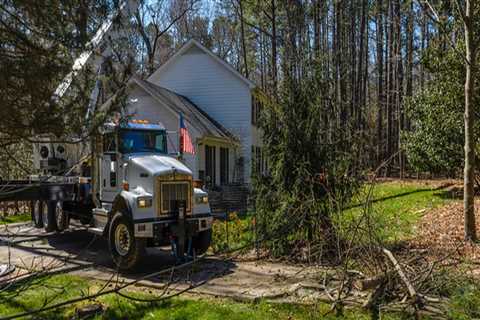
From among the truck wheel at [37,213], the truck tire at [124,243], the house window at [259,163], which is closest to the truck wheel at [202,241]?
the truck tire at [124,243]

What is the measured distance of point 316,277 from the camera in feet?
24.0

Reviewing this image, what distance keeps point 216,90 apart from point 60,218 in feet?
41.4

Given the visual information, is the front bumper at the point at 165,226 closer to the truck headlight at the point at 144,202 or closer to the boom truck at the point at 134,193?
the boom truck at the point at 134,193

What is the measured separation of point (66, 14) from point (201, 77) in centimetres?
1804

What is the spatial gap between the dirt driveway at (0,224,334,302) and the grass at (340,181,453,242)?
1.92 metres

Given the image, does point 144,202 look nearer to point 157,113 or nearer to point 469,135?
point 469,135

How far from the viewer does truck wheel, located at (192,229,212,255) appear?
9422 millimetres

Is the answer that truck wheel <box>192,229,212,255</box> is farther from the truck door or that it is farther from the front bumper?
the truck door

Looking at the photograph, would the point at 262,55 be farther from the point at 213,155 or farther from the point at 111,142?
the point at 111,142

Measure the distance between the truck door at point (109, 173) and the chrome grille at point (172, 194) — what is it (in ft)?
5.10

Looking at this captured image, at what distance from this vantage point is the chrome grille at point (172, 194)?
28.8 ft

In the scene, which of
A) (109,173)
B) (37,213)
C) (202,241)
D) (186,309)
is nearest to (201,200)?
(202,241)

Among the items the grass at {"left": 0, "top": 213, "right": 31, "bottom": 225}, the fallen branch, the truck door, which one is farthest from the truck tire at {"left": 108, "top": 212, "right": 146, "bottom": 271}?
the grass at {"left": 0, "top": 213, "right": 31, "bottom": 225}

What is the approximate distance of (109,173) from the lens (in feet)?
32.9
